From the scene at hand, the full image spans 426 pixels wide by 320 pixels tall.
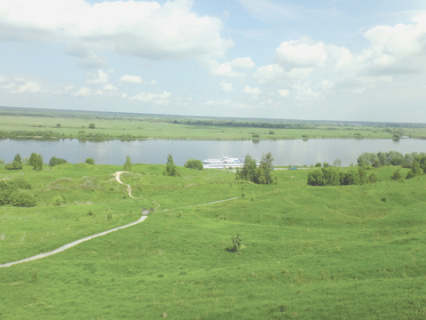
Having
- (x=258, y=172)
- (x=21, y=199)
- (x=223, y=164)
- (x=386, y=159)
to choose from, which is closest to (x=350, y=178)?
(x=258, y=172)

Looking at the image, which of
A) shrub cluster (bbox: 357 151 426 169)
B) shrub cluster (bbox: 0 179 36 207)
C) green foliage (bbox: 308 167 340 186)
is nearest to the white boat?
shrub cluster (bbox: 357 151 426 169)

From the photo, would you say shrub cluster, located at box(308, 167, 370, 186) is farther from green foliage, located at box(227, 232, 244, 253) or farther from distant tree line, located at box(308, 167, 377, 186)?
green foliage, located at box(227, 232, 244, 253)

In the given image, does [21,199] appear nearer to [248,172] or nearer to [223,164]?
[248,172]

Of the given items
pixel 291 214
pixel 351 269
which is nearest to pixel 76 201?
pixel 291 214

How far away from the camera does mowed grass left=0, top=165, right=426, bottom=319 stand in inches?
696

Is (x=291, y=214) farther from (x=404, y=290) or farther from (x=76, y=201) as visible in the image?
(x=76, y=201)

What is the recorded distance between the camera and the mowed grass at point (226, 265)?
58.0 feet

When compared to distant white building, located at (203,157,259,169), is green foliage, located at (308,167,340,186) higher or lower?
higher

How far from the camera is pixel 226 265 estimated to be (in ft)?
89.9

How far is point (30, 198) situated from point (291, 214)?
177ft

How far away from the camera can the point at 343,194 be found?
56250 millimetres

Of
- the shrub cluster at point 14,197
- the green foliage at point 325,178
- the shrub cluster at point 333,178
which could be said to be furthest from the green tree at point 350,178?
the shrub cluster at point 14,197

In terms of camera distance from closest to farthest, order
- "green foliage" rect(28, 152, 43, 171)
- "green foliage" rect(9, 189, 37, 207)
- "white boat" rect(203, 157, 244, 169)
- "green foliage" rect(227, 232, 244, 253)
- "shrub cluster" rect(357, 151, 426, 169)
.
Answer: "green foliage" rect(227, 232, 244, 253)
"green foliage" rect(9, 189, 37, 207)
"green foliage" rect(28, 152, 43, 171)
"shrub cluster" rect(357, 151, 426, 169)
"white boat" rect(203, 157, 244, 169)

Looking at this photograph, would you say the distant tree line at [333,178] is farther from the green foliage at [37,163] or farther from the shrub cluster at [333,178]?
the green foliage at [37,163]
